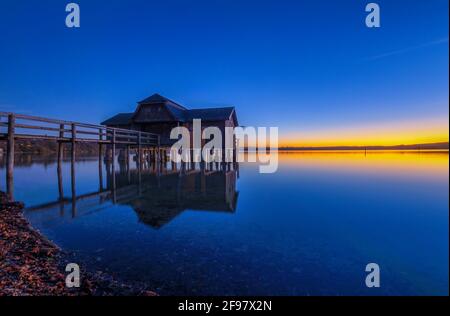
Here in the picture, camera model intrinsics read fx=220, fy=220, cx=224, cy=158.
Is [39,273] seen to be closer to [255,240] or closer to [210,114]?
[255,240]

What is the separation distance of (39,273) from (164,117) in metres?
23.6

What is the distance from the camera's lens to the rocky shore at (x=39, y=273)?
127 inches

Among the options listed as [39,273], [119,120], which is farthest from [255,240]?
[119,120]

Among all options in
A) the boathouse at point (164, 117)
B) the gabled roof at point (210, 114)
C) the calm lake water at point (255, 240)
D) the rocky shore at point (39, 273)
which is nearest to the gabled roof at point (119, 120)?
the boathouse at point (164, 117)

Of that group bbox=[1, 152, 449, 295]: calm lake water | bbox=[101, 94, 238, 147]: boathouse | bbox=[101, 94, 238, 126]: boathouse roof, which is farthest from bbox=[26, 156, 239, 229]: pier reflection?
bbox=[101, 94, 238, 126]: boathouse roof

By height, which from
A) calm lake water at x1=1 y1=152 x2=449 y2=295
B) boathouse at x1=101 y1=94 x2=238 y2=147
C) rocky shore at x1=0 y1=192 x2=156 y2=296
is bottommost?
calm lake water at x1=1 y1=152 x2=449 y2=295

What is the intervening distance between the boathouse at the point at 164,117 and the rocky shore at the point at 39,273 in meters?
21.9

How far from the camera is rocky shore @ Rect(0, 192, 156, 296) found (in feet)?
10.6

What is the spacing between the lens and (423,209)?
8852 millimetres

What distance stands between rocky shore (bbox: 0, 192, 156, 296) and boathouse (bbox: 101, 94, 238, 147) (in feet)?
71.8

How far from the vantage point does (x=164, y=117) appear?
85.4 ft

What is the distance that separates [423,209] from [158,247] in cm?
1024

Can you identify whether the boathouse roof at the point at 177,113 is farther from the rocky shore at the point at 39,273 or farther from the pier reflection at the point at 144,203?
the rocky shore at the point at 39,273

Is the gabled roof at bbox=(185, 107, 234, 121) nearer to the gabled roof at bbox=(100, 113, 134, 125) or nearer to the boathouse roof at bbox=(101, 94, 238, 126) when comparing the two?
the boathouse roof at bbox=(101, 94, 238, 126)
